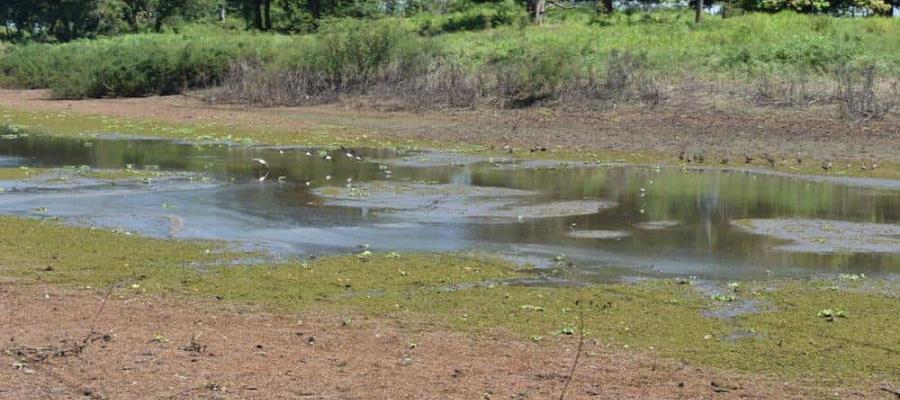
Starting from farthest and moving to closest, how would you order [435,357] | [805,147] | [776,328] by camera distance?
[805,147], [776,328], [435,357]

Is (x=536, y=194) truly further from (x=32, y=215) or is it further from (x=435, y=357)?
(x=435, y=357)

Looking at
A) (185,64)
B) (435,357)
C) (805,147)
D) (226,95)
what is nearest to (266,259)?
(435,357)

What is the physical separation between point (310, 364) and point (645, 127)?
22239 mm

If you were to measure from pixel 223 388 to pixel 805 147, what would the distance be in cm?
2049

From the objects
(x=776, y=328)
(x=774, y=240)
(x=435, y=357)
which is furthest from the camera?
(x=774, y=240)

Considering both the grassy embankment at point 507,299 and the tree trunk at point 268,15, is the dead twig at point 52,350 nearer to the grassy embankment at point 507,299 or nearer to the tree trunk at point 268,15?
the grassy embankment at point 507,299

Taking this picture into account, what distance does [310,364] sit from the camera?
8391 millimetres

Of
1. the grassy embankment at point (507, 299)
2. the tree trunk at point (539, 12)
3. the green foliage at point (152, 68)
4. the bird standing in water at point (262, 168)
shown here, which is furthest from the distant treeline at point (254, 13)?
the grassy embankment at point (507, 299)

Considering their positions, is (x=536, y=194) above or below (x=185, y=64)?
below

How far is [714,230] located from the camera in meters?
15.7

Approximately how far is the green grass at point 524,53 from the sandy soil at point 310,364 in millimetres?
25535

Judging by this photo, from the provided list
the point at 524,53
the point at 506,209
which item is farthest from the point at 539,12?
the point at 506,209

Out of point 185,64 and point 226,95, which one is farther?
point 185,64

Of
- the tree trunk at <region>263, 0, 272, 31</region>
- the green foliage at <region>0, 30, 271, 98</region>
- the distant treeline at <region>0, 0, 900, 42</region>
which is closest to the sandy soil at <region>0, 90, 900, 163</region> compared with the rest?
the green foliage at <region>0, 30, 271, 98</region>
